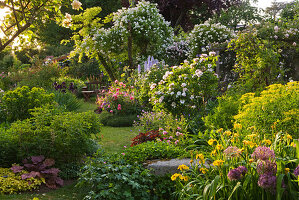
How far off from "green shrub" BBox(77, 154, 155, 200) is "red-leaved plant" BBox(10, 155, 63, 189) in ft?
2.02

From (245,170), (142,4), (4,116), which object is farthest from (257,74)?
(142,4)

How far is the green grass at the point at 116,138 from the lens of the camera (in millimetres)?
6457

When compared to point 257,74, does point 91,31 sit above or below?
above

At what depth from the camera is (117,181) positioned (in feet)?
12.2

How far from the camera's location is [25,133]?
4.79m

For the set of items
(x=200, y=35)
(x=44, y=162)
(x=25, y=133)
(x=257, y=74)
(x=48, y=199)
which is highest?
(x=200, y=35)

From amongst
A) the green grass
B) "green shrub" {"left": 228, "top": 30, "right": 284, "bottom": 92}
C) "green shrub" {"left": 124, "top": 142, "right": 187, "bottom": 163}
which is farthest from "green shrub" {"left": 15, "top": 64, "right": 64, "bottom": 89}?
"green shrub" {"left": 124, "top": 142, "right": 187, "bottom": 163}

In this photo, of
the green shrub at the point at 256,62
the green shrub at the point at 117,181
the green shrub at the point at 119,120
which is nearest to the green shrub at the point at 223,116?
the green shrub at the point at 256,62

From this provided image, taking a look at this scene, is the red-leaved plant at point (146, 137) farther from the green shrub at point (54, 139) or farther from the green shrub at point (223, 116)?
the green shrub at point (54, 139)

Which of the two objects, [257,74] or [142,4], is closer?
[257,74]

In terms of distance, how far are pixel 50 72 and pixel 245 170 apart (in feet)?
35.9

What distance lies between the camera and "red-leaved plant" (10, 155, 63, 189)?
4.43 meters

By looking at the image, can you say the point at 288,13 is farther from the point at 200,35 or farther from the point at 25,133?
the point at 25,133

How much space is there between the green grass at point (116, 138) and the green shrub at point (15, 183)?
1.82 m
